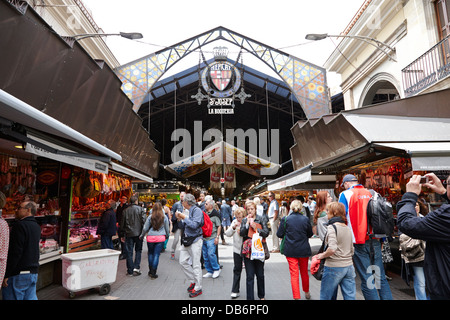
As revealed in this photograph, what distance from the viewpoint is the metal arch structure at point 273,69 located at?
12117mm

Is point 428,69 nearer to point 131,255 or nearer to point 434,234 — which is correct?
point 434,234

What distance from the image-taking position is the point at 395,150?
509 cm

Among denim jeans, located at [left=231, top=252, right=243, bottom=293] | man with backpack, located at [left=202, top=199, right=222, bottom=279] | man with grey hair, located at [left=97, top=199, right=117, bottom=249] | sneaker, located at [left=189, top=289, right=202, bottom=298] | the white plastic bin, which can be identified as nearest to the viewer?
denim jeans, located at [left=231, top=252, right=243, bottom=293]

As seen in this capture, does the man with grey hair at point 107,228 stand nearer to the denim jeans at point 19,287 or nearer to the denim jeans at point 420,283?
the denim jeans at point 19,287

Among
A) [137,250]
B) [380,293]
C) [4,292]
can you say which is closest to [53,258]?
→ [137,250]

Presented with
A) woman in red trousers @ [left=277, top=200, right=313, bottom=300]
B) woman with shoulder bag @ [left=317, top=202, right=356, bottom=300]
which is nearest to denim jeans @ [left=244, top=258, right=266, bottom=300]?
woman in red trousers @ [left=277, top=200, right=313, bottom=300]

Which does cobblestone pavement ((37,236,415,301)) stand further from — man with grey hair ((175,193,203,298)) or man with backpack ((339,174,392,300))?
man with backpack ((339,174,392,300))

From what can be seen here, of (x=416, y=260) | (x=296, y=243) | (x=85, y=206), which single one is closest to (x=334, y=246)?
(x=296, y=243)

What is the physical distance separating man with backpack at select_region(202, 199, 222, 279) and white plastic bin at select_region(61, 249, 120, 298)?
2.01 metres

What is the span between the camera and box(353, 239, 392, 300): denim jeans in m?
3.59

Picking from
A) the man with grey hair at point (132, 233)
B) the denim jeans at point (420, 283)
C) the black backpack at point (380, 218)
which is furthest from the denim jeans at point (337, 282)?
the man with grey hair at point (132, 233)

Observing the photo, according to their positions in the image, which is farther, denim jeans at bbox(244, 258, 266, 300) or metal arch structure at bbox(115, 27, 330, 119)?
metal arch structure at bbox(115, 27, 330, 119)

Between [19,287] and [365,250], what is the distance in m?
4.52
